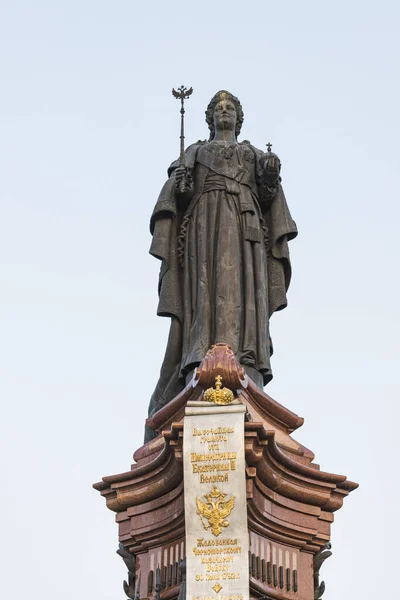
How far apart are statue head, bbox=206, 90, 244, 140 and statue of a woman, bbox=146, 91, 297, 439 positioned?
171 mm

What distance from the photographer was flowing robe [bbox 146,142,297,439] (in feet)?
65.4

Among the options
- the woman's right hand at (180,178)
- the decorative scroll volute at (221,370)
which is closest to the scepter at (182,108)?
the woman's right hand at (180,178)

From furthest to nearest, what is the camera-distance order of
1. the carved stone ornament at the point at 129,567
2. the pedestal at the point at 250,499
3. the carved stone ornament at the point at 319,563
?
the carved stone ornament at the point at 129,567, the carved stone ornament at the point at 319,563, the pedestal at the point at 250,499

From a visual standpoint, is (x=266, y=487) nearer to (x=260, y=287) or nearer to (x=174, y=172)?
(x=260, y=287)

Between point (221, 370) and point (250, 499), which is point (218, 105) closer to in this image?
point (221, 370)

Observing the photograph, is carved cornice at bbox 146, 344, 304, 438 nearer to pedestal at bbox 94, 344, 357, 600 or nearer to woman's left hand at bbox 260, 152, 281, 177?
pedestal at bbox 94, 344, 357, 600

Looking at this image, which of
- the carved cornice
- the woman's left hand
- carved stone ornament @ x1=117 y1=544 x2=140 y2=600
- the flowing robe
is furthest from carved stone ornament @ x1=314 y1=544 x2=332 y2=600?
the woman's left hand

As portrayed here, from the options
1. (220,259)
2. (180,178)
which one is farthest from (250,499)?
(180,178)

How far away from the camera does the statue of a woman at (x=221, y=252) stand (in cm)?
1992

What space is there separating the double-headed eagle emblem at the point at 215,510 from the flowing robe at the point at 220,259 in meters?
2.32

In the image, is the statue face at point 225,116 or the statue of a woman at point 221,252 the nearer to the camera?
the statue of a woman at point 221,252

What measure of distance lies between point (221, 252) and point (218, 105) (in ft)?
7.63

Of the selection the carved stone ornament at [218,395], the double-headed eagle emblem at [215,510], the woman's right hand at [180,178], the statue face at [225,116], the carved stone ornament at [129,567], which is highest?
the statue face at [225,116]

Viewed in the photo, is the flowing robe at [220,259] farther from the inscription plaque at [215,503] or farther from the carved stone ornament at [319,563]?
the carved stone ornament at [319,563]
